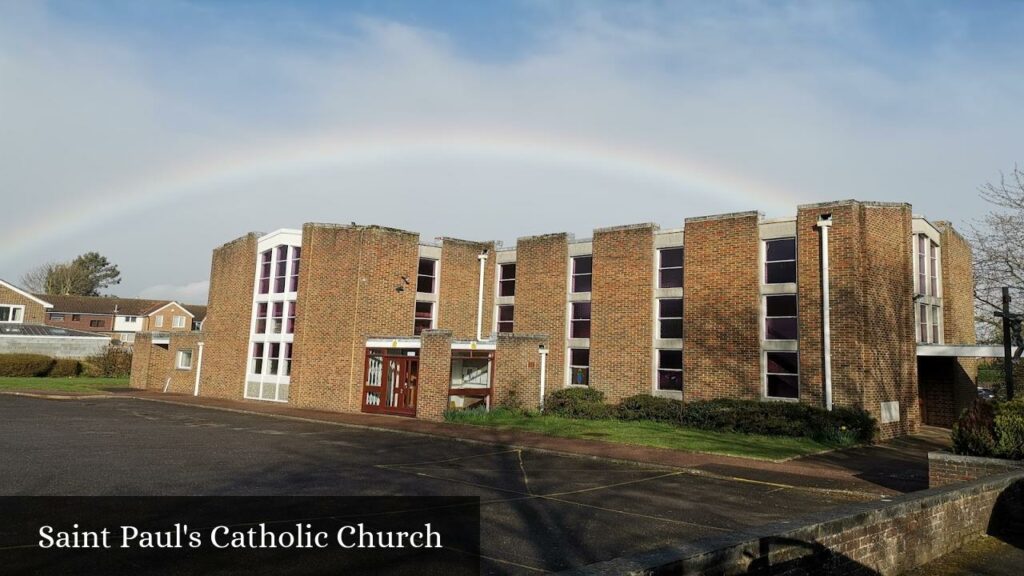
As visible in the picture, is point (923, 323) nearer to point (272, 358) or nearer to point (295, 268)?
point (295, 268)

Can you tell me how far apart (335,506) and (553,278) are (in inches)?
780

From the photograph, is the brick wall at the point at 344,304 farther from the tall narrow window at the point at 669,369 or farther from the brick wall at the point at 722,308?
the brick wall at the point at 722,308

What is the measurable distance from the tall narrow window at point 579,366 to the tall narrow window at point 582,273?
8.45ft

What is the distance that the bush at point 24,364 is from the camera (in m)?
43.7

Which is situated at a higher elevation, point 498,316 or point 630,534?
point 498,316

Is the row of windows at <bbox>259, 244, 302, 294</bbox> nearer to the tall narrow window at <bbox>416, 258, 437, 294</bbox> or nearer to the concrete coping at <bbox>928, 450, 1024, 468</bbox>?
the tall narrow window at <bbox>416, 258, 437, 294</bbox>

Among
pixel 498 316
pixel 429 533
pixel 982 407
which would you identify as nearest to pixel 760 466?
pixel 982 407

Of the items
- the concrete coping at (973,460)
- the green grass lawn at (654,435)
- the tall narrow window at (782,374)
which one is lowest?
the green grass lawn at (654,435)

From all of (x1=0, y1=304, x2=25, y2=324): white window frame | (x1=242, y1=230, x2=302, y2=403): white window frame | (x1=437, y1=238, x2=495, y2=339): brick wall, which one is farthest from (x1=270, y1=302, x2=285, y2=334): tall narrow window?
(x1=0, y1=304, x2=25, y2=324): white window frame

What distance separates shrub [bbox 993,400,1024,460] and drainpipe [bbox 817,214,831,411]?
10.1m

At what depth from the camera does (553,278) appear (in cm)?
2836

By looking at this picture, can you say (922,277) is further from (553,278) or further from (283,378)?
(283,378)

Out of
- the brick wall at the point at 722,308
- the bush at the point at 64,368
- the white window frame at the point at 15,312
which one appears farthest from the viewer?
the white window frame at the point at 15,312

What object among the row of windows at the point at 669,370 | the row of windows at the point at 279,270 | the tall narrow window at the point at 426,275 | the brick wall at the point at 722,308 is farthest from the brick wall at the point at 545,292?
the row of windows at the point at 279,270
